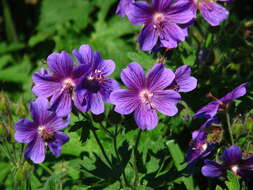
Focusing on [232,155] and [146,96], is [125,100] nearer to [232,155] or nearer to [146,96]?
[146,96]

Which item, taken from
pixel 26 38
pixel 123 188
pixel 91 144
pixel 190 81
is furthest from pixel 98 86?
pixel 26 38

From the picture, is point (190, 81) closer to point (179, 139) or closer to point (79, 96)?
point (79, 96)

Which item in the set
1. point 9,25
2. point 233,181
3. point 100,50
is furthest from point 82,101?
point 9,25

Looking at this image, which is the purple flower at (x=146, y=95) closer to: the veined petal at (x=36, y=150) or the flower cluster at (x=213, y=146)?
the flower cluster at (x=213, y=146)

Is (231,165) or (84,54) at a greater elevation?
(84,54)

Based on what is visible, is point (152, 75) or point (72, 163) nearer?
point (152, 75)
